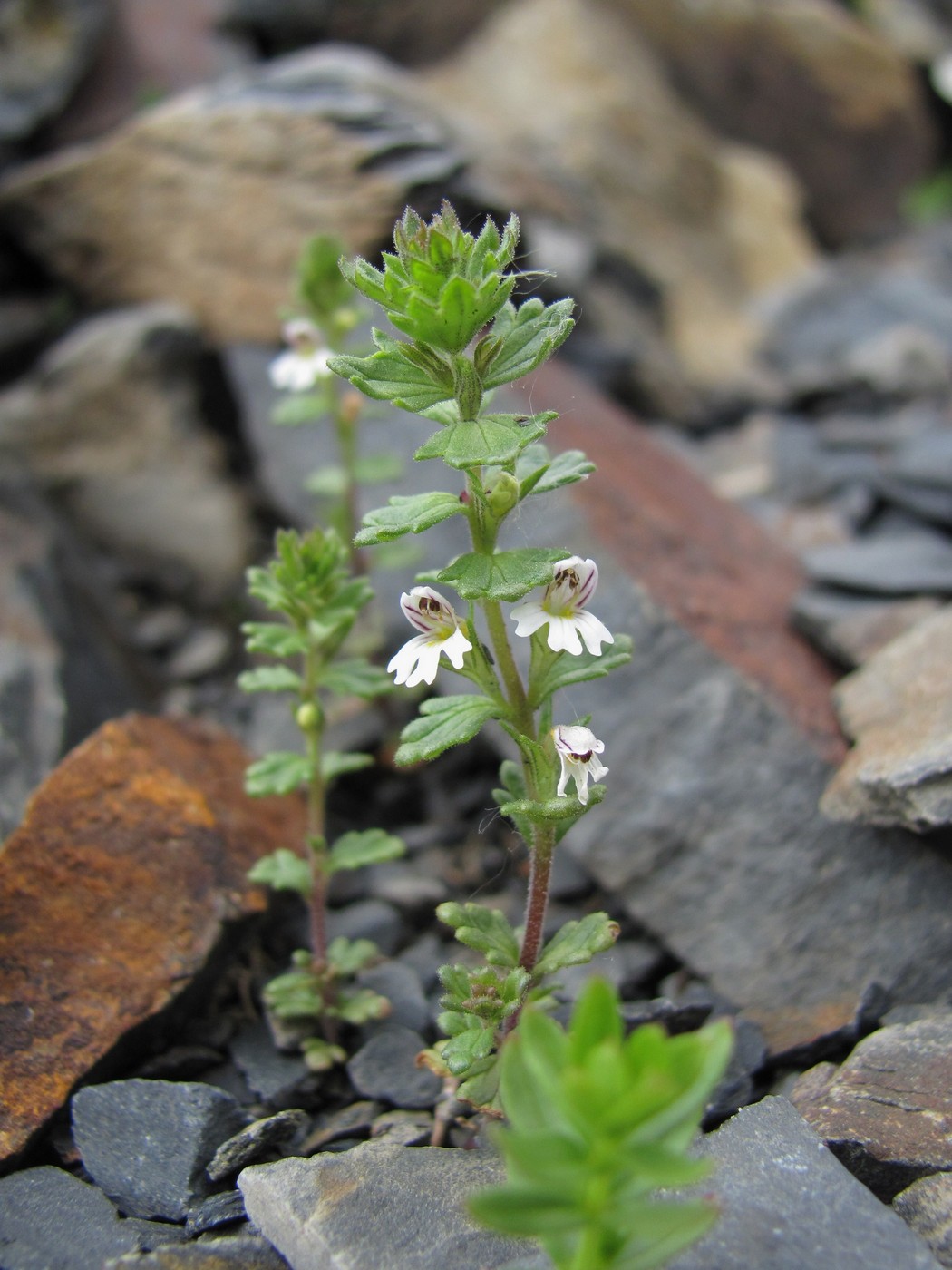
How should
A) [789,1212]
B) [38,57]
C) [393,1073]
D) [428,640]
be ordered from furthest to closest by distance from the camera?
[38,57], [393,1073], [428,640], [789,1212]

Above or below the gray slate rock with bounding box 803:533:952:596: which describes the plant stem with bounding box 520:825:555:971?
above

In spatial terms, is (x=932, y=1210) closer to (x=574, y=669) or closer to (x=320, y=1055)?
(x=574, y=669)

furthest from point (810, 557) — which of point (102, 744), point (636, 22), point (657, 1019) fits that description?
point (636, 22)

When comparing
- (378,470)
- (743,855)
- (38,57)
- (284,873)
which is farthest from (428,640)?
(38,57)

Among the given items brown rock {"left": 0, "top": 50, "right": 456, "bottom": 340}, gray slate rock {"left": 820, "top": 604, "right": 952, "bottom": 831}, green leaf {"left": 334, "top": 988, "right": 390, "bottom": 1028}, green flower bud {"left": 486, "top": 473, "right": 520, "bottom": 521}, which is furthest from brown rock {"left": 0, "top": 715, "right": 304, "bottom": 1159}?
brown rock {"left": 0, "top": 50, "right": 456, "bottom": 340}

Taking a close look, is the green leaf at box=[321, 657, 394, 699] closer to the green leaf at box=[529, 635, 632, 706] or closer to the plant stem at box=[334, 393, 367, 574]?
the green leaf at box=[529, 635, 632, 706]

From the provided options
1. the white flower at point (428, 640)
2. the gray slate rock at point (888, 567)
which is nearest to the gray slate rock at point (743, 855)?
the gray slate rock at point (888, 567)
